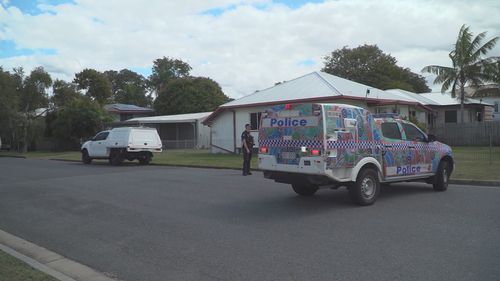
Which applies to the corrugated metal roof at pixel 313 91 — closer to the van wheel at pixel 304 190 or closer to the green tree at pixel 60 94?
the van wheel at pixel 304 190

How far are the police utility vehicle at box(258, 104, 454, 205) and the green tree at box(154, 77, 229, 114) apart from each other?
48.6 meters

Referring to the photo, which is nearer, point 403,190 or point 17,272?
point 17,272

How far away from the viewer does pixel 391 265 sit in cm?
559

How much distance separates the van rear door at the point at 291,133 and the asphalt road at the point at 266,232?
1.12 meters

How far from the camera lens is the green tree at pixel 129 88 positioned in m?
84.8

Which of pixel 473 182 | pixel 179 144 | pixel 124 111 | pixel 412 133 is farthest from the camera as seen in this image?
pixel 124 111

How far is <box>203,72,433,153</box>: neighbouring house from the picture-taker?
2514 centimetres

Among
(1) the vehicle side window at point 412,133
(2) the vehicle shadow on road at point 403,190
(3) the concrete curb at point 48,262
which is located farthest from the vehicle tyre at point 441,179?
(3) the concrete curb at point 48,262

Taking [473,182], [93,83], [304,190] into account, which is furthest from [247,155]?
[93,83]

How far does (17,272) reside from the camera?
17.8 feet

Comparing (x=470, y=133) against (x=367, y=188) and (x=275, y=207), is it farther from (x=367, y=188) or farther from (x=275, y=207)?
(x=275, y=207)

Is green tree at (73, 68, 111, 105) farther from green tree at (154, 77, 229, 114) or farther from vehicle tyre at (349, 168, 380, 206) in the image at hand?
vehicle tyre at (349, 168, 380, 206)

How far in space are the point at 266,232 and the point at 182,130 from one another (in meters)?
39.1

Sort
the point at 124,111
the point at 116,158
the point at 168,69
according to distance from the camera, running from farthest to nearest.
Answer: the point at 168,69
the point at 124,111
the point at 116,158
